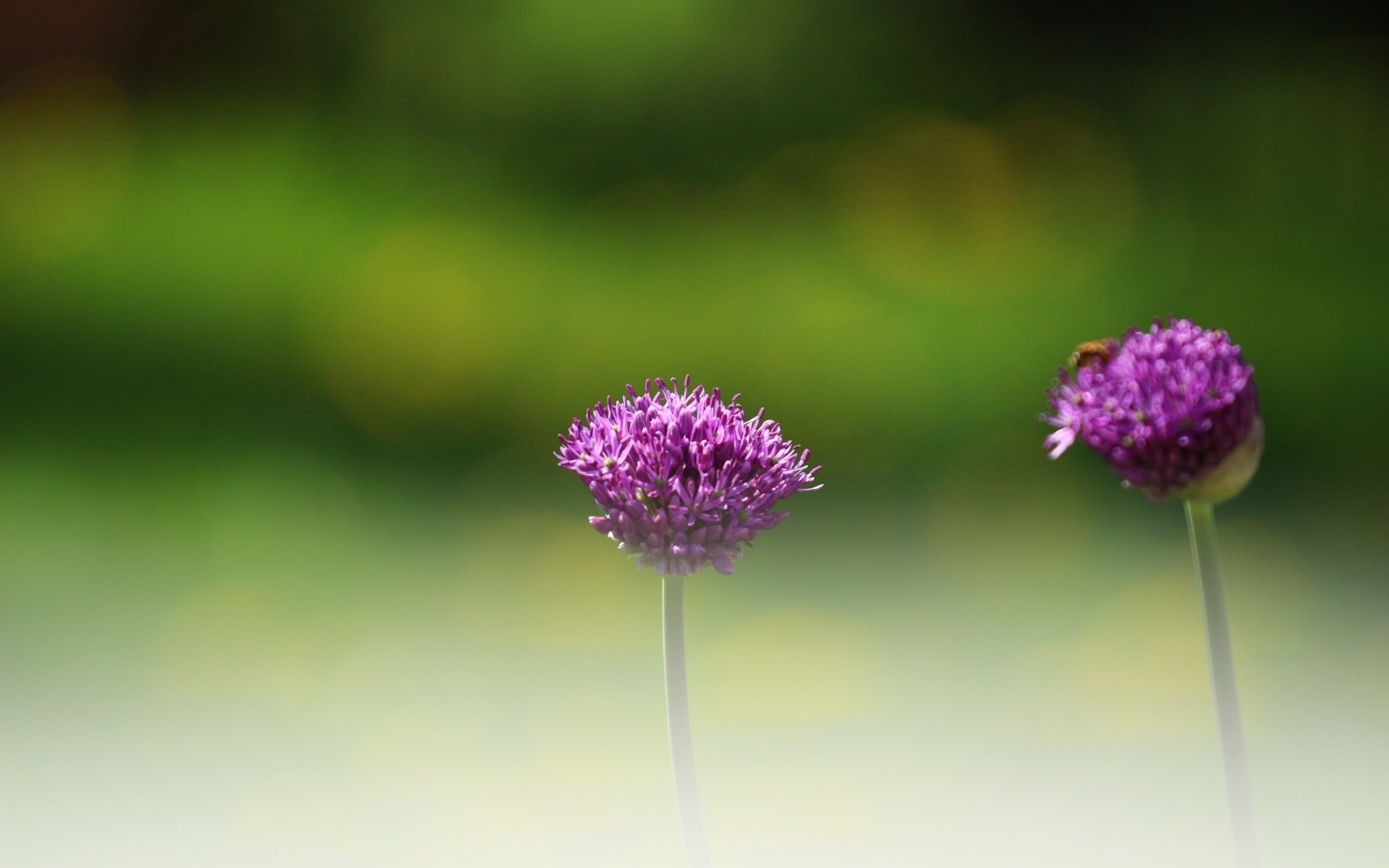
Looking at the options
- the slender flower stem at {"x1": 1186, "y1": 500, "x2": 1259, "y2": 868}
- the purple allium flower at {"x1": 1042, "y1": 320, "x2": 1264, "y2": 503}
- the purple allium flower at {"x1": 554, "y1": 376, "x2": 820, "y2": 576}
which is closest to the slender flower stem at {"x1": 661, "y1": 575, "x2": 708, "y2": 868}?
the purple allium flower at {"x1": 554, "y1": 376, "x2": 820, "y2": 576}

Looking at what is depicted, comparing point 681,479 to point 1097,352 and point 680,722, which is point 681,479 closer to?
point 680,722

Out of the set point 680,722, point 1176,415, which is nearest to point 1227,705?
point 1176,415

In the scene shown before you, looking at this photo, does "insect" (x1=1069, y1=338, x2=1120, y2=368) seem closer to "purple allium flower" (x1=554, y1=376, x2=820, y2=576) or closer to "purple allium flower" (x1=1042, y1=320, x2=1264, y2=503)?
"purple allium flower" (x1=1042, y1=320, x2=1264, y2=503)

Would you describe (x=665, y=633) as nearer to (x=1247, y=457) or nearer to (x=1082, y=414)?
(x=1082, y=414)

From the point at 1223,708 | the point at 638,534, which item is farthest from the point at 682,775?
the point at 1223,708

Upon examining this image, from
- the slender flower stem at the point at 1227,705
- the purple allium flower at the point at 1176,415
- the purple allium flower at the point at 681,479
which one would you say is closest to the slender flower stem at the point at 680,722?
the purple allium flower at the point at 681,479
